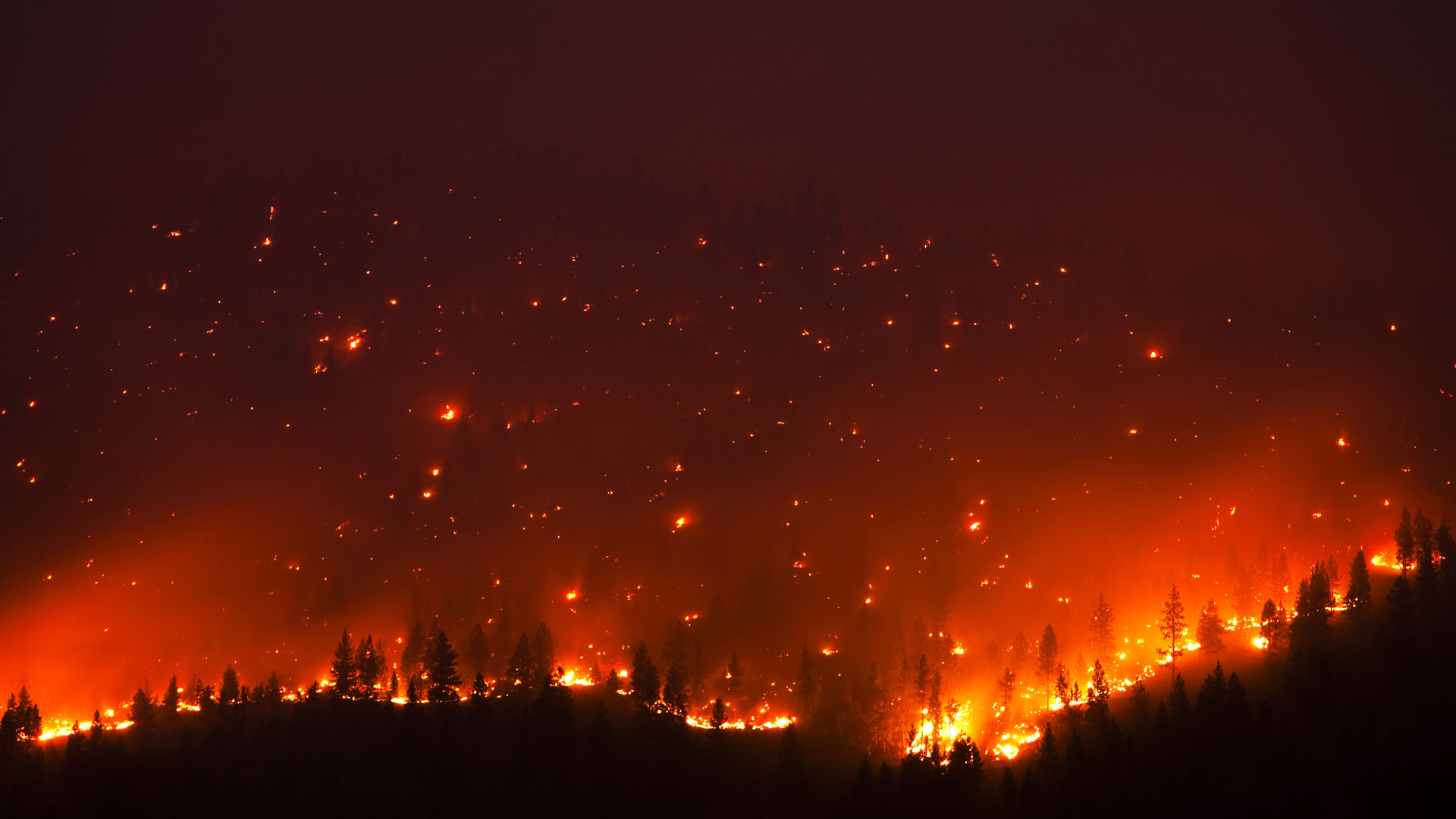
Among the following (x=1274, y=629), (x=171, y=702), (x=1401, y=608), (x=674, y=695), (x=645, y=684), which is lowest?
(x=674, y=695)

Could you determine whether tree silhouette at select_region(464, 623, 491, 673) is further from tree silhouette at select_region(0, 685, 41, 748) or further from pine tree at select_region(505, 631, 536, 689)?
tree silhouette at select_region(0, 685, 41, 748)

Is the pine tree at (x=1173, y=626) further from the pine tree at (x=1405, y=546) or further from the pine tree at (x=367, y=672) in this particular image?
the pine tree at (x=367, y=672)

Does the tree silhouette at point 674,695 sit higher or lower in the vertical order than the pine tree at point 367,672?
lower

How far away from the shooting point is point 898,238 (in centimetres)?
14612

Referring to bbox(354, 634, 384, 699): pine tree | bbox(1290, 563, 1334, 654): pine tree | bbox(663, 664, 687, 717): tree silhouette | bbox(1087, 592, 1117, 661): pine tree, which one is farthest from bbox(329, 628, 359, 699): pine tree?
bbox(1290, 563, 1334, 654): pine tree

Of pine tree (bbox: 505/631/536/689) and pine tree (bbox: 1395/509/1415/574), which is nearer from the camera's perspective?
pine tree (bbox: 505/631/536/689)

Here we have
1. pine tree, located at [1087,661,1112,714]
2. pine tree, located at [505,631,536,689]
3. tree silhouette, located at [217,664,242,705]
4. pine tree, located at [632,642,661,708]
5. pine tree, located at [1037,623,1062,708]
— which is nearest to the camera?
pine tree, located at [1087,661,1112,714]

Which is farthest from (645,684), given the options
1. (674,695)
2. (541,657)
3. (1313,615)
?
(1313,615)

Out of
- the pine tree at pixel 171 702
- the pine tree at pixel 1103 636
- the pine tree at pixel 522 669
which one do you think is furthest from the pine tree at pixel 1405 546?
the pine tree at pixel 171 702

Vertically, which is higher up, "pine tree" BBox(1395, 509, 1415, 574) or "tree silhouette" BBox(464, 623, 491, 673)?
"pine tree" BBox(1395, 509, 1415, 574)

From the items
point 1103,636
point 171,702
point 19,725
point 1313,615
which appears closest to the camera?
point 19,725

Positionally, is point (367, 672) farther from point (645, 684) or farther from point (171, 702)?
point (645, 684)

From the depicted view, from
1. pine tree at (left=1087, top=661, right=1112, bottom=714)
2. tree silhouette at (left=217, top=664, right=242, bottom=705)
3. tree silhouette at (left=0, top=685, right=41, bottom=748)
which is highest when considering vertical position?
tree silhouette at (left=217, top=664, right=242, bottom=705)

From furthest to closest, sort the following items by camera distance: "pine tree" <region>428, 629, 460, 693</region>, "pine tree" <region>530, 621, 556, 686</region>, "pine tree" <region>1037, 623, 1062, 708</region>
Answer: "pine tree" <region>1037, 623, 1062, 708</region> < "pine tree" <region>530, 621, 556, 686</region> < "pine tree" <region>428, 629, 460, 693</region>
